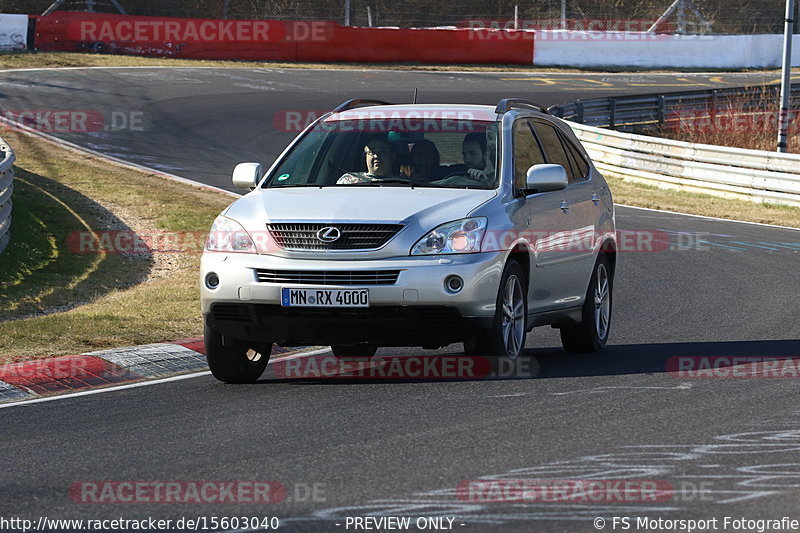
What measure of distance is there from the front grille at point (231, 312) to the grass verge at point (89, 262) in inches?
73.5

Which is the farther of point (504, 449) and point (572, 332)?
point (572, 332)

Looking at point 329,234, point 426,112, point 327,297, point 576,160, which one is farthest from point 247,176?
point 576,160

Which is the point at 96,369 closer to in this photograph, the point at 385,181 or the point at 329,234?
the point at 329,234

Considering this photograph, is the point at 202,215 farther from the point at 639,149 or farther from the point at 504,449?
the point at 504,449

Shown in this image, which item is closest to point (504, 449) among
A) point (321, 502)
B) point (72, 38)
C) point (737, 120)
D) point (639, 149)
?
point (321, 502)

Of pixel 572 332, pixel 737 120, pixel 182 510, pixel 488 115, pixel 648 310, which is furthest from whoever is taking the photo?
pixel 737 120

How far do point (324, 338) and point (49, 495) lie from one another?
296 centimetres

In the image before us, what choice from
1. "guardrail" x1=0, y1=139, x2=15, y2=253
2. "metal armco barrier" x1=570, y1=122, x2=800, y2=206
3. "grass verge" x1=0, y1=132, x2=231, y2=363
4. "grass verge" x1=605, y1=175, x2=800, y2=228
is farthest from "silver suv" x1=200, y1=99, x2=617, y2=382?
"metal armco barrier" x1=570, y1=122, x2=800, y2=206

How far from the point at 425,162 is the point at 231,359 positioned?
76.3 inches

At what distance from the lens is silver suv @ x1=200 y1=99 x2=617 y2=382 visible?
28.6ft

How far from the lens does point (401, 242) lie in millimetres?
8695

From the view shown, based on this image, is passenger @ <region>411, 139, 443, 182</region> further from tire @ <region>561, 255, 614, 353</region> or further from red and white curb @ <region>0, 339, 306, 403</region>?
red and white curb @ <region>0, 339, 306, 403</region>

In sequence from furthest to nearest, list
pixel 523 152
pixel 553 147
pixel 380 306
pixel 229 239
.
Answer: pixel 553 147
pixel 523 152
pixel 229 239
pixel 380 306

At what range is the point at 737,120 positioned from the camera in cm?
3516
